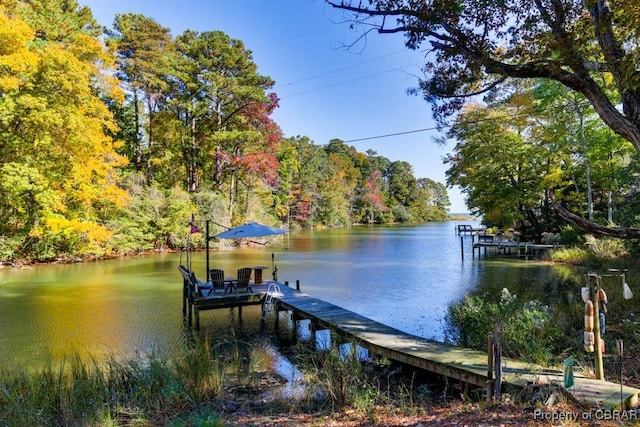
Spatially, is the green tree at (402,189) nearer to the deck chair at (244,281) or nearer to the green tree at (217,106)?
the green tree at (217,106)

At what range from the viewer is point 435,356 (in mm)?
5602

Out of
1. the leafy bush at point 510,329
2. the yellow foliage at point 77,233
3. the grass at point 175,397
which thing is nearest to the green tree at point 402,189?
the yellow foliage at point 77,233

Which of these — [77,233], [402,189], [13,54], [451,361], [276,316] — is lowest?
[276,316]

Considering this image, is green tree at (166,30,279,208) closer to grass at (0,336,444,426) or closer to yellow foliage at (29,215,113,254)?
yellow foliage at (29,215,113,254)

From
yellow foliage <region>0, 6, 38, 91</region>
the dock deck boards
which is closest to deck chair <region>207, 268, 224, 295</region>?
the dock deck boards

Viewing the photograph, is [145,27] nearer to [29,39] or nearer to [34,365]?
[29,39]

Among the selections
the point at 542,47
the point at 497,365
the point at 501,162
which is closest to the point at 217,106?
the point at 501,162

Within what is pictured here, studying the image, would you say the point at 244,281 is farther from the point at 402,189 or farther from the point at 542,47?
the point at 402,189

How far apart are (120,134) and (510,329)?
3243 centimetres

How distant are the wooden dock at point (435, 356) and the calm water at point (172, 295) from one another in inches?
43.8

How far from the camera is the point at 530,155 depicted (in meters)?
19.5

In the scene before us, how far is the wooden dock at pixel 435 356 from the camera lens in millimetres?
4046

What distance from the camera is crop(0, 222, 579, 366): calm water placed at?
8.26 m

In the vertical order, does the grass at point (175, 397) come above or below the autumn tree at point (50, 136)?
below
